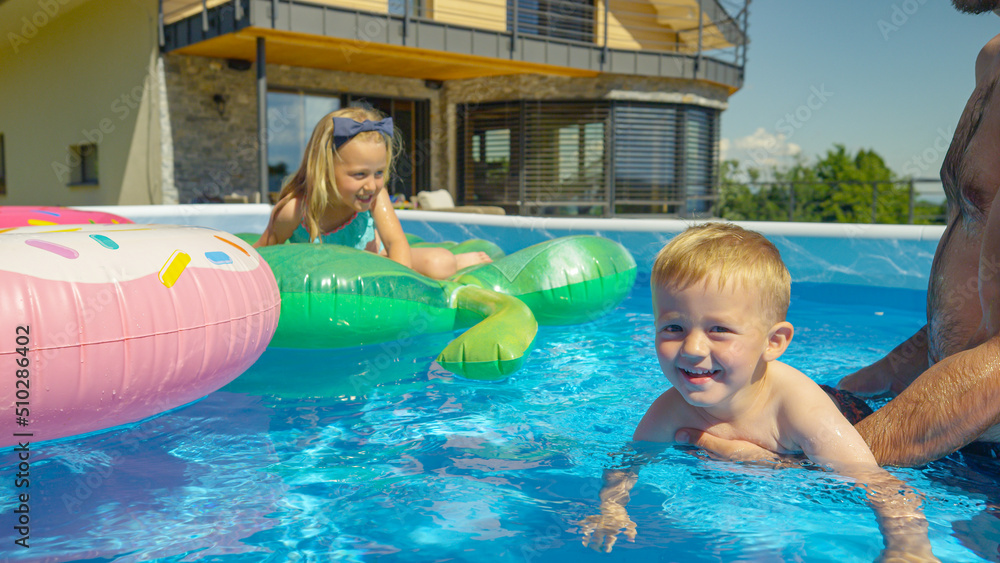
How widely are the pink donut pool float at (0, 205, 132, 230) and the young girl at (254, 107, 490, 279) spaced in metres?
0.83

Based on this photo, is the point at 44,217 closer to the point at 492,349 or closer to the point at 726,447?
the point at 492,349

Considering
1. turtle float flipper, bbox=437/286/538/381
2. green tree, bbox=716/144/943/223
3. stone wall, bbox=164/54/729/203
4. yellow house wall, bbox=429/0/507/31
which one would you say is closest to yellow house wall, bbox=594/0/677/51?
stone wall, bbox=164/54/729/203

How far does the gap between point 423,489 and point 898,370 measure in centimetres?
136

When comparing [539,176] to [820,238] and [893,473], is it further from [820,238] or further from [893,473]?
[893,473]

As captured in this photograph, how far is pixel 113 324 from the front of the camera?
1931mm

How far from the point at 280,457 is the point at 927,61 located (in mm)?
31985

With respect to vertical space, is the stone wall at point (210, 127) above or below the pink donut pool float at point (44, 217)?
above

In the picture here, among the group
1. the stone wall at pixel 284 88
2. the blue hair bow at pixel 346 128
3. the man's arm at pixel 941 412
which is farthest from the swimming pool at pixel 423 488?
the stone wall at pixel 284 88

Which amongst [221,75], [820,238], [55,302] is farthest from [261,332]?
[221,75]

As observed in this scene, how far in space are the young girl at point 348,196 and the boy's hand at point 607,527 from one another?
2293 mm

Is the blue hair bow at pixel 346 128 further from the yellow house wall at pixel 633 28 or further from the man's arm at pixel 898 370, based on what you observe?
the yellow house wall at pixel 633 28

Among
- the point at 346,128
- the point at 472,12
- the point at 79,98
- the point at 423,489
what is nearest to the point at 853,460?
the point at 423,489

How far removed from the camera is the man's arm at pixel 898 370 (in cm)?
204

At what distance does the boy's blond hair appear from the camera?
1.54m
